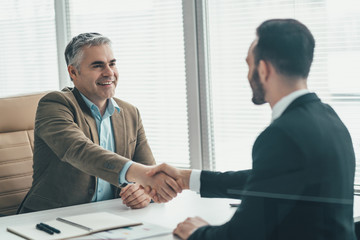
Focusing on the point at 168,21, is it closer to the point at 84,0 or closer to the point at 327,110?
the point at 84,0

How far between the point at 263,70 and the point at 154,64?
1758mm

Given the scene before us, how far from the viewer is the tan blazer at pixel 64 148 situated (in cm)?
217

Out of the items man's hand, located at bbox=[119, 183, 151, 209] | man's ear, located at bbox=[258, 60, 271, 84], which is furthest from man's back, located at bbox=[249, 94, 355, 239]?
man's hand, located at bbox=[119, 183, 151, 209]

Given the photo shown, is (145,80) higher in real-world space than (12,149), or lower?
→ higher

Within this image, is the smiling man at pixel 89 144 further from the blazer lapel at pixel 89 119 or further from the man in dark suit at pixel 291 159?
the man in dark suit at pixel 291 159

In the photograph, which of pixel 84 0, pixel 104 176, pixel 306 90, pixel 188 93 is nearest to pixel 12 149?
pixel 104 176

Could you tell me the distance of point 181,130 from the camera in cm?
306

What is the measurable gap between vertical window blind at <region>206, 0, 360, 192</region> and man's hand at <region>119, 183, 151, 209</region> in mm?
626

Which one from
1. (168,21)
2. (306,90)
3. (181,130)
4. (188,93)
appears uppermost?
(168,21)

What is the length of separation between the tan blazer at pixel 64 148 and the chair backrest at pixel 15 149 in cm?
20

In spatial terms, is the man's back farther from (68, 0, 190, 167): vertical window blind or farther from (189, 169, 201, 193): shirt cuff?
(68, 0, 190, 167): vertical window blind

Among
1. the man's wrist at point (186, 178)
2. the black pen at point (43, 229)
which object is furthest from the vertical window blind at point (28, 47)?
the black pen at point (43, 229)

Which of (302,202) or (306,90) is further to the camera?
(306,90)

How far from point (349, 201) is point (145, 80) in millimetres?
1890
